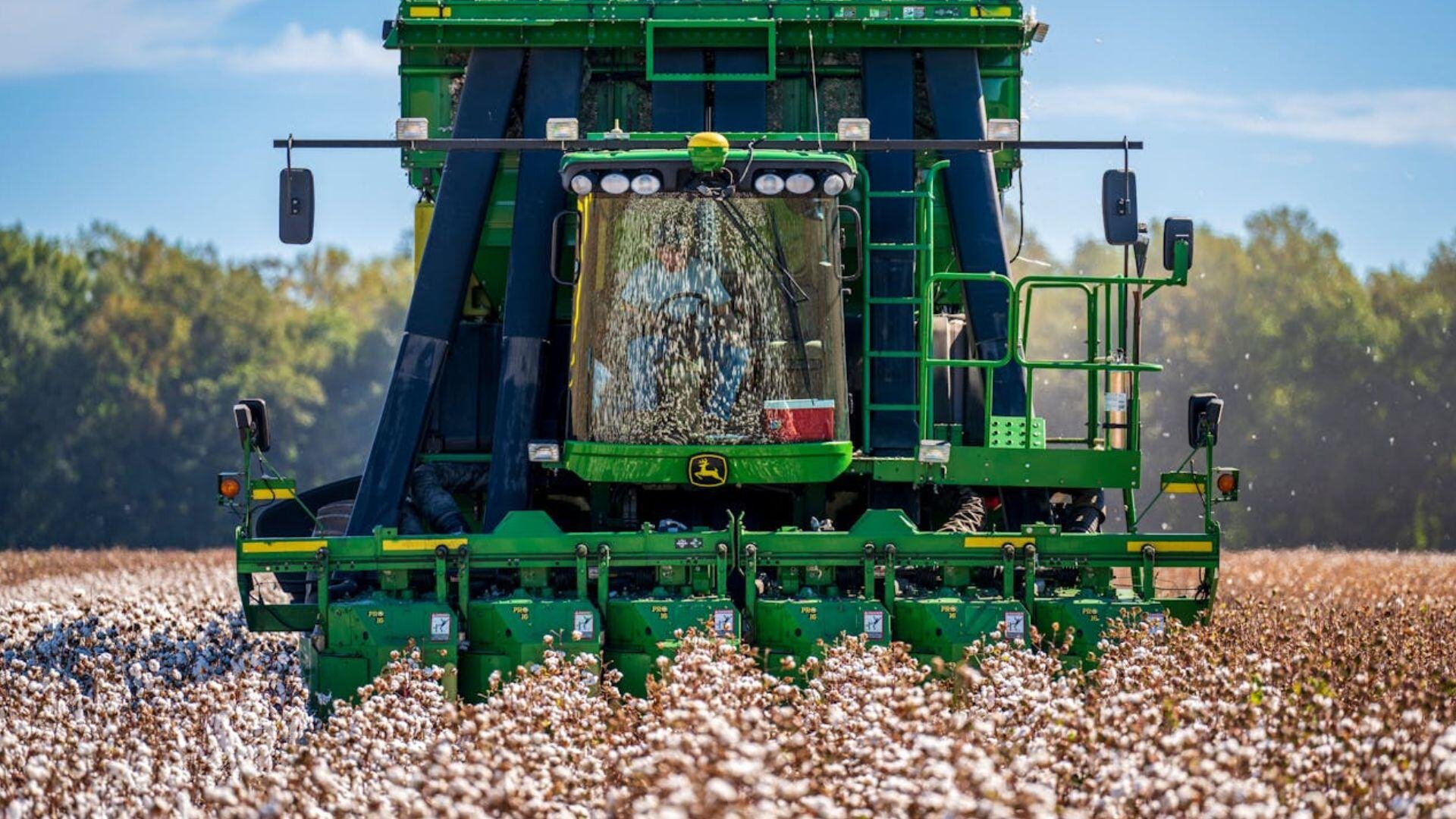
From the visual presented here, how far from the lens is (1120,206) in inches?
466

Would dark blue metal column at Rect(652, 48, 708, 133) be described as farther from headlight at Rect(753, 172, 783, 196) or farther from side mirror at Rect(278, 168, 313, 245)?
side mirror at Rect(278, 168, 313, 245)

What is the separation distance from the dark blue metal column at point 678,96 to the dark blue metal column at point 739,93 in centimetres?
11

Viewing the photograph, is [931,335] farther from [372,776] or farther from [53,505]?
[53,505]

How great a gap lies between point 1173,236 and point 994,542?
201 centimetres

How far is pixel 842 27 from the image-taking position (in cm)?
1348

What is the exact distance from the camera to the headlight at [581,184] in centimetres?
1192

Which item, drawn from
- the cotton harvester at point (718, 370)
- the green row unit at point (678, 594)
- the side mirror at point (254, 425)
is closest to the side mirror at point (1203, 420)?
the cotton harvester at point (718, 370)

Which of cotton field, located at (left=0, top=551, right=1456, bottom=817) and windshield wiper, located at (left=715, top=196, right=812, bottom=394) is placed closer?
cotton field, located at (left=0, top=551, right=1456, bottom=817)

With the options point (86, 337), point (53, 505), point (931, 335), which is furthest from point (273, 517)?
point (86, 337)

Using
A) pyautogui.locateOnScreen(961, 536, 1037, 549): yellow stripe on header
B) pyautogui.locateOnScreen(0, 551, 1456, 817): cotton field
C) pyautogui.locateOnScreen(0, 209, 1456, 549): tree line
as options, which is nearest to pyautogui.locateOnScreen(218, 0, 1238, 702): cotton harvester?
pyautogui.locateOnScreen(961, 536, 1037, 549): yellow stripe on header

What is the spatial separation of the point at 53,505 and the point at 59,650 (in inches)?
1810

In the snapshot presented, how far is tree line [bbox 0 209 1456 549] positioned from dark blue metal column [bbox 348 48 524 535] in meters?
20.3

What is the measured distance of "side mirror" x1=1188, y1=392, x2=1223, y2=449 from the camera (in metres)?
12.4

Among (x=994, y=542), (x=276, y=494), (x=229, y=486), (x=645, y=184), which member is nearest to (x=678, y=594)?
(x=994, y=542)
